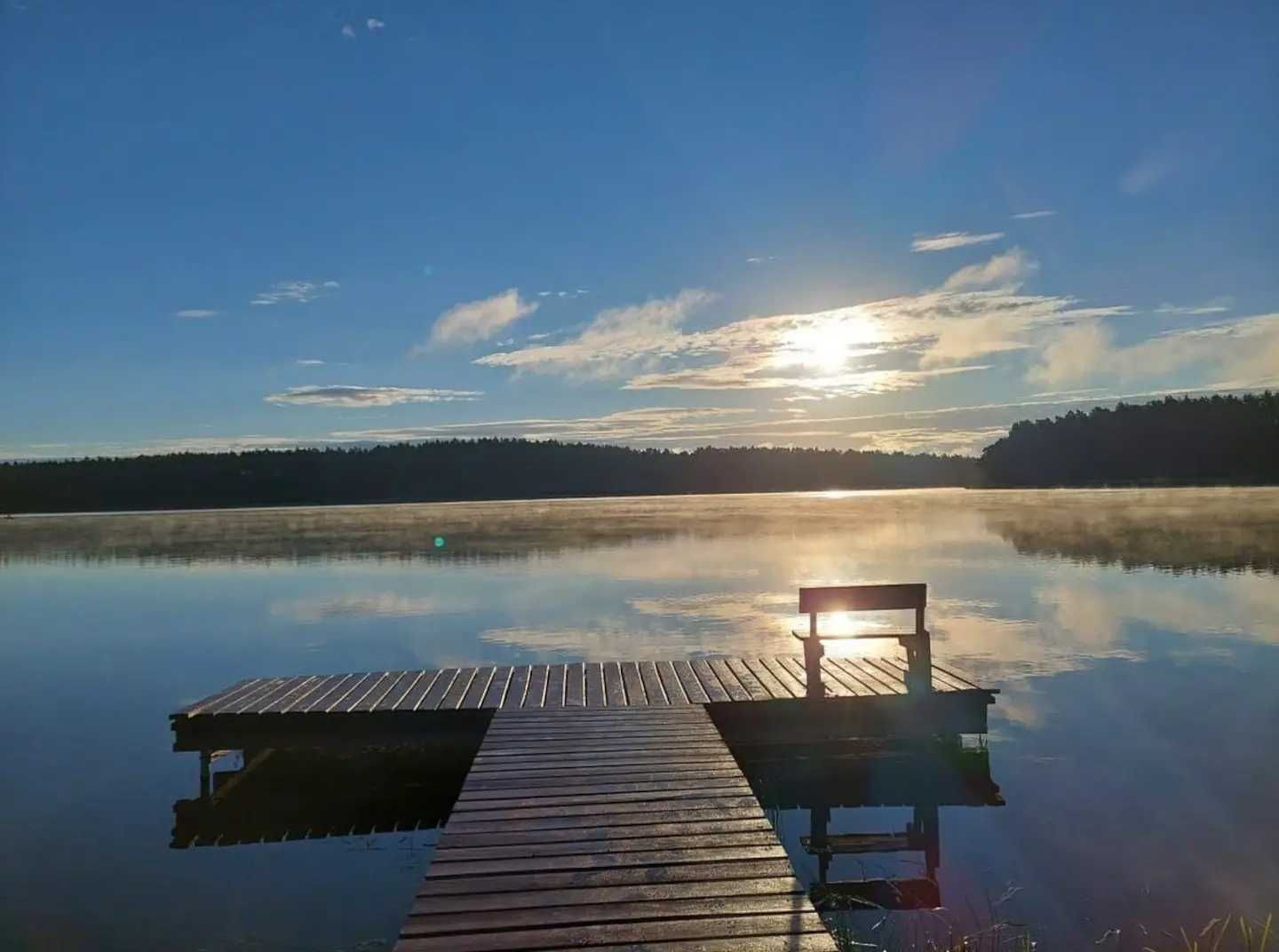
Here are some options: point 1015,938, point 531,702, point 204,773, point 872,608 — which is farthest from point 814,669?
point 204,773

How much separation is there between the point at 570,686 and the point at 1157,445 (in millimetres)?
103528

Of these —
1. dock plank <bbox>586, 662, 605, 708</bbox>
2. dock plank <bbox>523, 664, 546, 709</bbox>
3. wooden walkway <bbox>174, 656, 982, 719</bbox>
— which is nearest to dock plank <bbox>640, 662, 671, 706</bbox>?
wooden walkway <bbox>174, 656, 982, 719</bbox>

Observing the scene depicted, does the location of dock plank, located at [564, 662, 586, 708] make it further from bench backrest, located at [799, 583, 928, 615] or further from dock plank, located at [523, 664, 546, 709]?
bench backrest, located at [799, 583, 928, 615]

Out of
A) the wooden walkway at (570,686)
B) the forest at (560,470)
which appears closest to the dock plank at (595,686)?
the wooden walkway at (570,686)

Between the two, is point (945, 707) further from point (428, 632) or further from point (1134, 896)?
point (428, 632)

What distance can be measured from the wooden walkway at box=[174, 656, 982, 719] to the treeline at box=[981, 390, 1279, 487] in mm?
95497

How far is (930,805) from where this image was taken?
30.5ft

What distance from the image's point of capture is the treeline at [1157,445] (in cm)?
9256

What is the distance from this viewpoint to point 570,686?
10750mm

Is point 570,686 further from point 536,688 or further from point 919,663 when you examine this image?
point 919,663

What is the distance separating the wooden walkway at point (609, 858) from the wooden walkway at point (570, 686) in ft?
5.71

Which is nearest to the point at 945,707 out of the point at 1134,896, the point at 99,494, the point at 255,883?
the point at 1134,896

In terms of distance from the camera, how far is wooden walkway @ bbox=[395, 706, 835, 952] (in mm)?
4457

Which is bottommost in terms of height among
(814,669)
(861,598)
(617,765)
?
(617,765)
